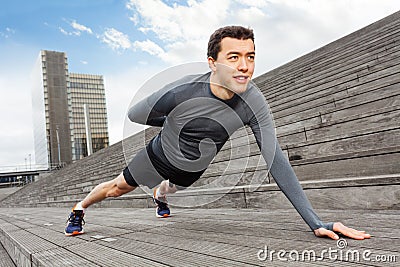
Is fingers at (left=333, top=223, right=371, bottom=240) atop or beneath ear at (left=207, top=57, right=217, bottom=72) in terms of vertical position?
beneath

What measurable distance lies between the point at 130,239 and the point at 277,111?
144 inches

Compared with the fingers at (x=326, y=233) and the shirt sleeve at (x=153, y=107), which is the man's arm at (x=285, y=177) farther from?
the shirt sleeve at (x=153, y=107)

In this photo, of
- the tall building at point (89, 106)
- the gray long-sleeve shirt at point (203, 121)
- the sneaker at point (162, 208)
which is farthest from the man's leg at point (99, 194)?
the tall building at point (89, 106)

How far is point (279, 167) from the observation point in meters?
1.82

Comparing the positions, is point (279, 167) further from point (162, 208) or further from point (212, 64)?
point (162, 208)

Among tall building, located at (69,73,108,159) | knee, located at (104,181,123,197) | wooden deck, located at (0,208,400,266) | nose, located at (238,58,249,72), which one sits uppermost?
tall building, located at (69,73,108,159)

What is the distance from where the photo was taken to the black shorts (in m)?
2.23

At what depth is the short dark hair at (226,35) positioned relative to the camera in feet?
5.69

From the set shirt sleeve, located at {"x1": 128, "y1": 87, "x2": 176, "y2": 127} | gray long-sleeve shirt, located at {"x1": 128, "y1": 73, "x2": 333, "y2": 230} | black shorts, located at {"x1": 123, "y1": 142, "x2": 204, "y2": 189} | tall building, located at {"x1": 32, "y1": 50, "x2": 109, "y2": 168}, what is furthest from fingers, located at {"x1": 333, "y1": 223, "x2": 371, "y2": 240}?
tall building, located at {"x1": 32, "y1": 50, "x2": 109, "y2": 168}

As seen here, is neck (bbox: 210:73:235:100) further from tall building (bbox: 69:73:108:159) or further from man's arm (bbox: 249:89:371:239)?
tall building (bbox: 69:73:108:159)

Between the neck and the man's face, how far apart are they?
96mm

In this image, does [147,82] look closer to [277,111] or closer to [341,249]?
[341,249]

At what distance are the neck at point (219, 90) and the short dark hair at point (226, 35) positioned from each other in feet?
0.50

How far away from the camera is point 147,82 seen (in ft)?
6.05
